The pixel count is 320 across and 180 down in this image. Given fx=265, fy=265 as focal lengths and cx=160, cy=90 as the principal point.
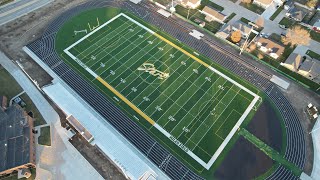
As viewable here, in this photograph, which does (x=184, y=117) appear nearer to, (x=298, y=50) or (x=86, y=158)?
(x=86, y=158)

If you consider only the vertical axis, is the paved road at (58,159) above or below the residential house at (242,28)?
below

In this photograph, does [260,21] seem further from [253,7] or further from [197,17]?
[197,17]

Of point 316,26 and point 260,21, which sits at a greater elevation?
point 316,26

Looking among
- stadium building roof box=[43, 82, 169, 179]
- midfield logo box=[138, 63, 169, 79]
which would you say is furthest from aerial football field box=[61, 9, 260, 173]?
stadium building roof box=[43, 82, 169, 179]

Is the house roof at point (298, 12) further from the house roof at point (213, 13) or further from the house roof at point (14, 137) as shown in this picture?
the house roof at point (14, 137)

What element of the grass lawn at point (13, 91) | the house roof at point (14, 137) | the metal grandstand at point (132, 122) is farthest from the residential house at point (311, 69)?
the house roof at point (14, 137)

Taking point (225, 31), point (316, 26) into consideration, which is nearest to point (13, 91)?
point (225, 31)
